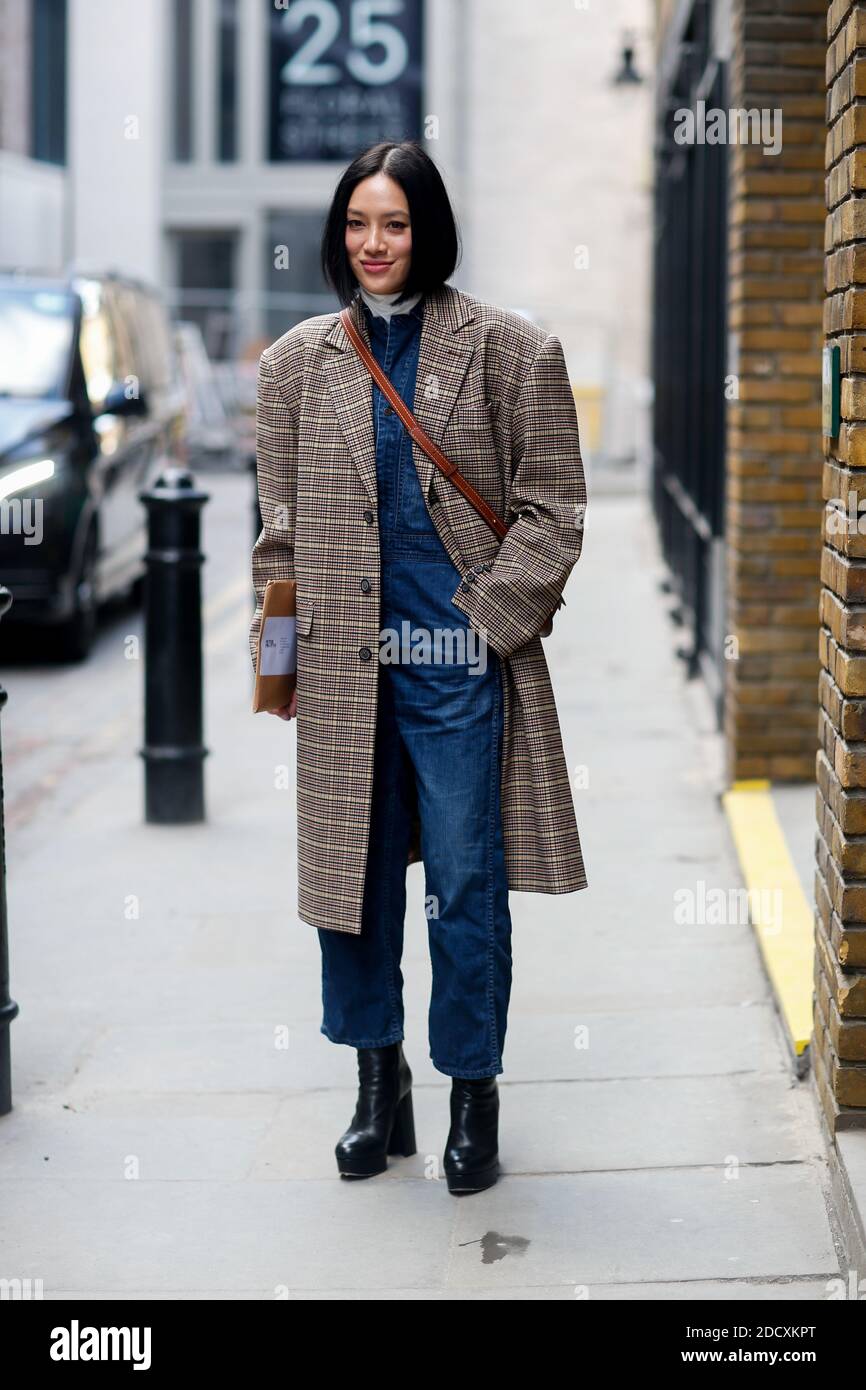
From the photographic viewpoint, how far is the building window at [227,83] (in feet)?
113

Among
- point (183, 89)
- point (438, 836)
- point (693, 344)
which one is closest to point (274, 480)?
point (438, 836)

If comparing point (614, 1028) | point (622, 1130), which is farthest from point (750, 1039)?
point (622, 1130)

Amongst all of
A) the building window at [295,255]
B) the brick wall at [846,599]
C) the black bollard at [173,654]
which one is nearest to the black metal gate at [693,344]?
the black bollard at [173,654]

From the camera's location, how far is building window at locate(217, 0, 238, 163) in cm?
3438

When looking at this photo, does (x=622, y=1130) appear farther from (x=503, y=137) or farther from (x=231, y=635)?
(x=503, y=137)

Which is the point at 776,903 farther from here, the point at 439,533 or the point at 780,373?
the point at 439,533

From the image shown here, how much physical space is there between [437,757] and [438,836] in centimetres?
15

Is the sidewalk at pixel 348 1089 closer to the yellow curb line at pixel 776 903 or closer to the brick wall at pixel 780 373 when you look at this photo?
the yellow curb line at pixel 776 903

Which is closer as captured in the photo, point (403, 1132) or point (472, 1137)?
point (472, 1137)

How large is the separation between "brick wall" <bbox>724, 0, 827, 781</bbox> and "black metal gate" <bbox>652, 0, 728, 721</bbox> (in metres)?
1.12

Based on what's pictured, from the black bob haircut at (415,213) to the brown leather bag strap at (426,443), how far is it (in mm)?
135

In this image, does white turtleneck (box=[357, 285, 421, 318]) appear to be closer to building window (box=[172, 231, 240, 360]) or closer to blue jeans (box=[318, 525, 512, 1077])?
blue jeans (box=[318, 525, 512, 1077])

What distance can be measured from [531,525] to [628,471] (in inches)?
918

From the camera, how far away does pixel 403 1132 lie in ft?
13.7
